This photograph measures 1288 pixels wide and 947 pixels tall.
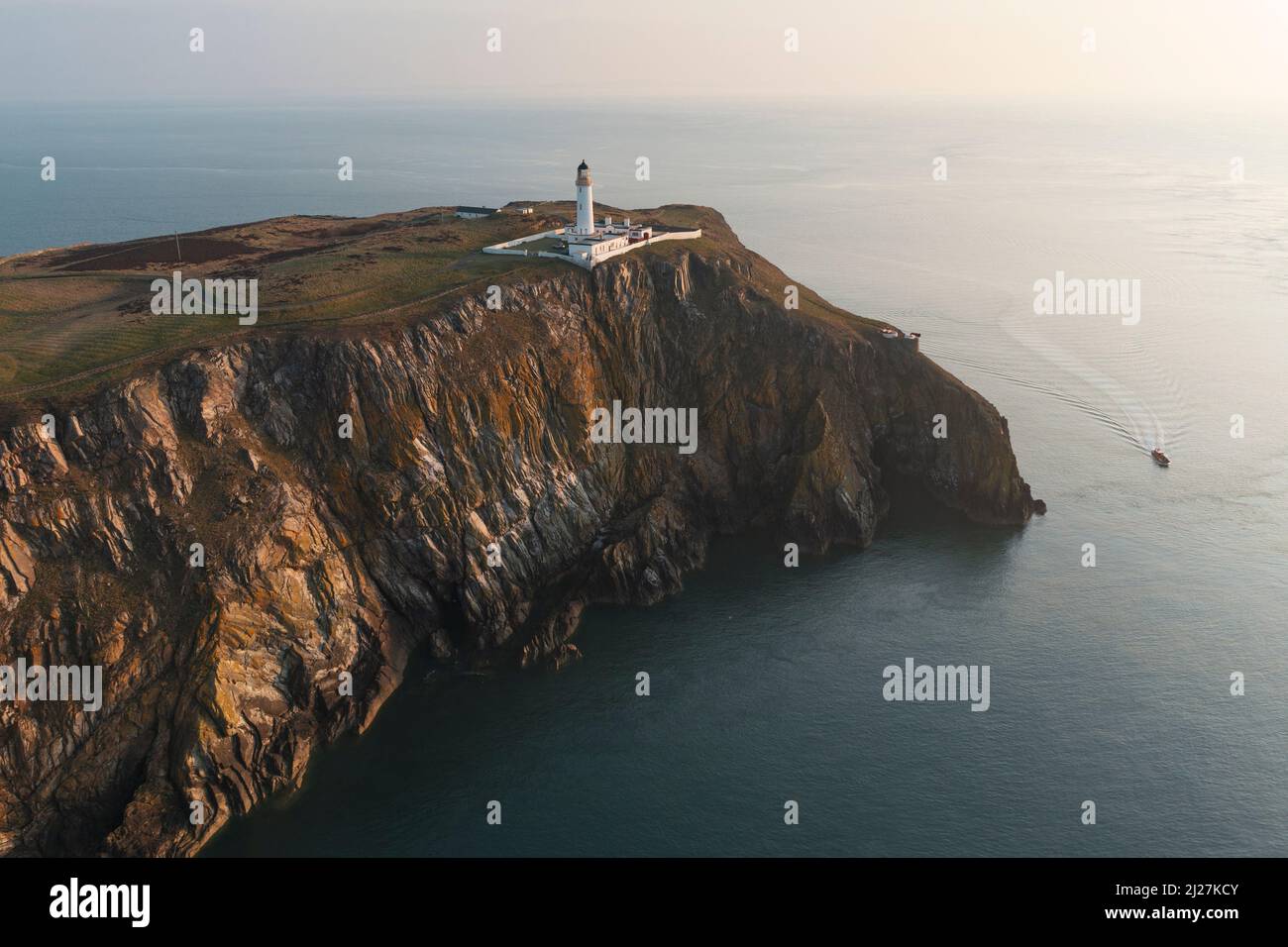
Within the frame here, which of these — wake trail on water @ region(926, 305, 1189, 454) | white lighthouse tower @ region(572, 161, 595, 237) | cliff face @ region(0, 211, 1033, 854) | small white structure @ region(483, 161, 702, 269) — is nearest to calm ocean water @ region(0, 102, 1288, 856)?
cliff face @ region(0, 211, 1033, 854)

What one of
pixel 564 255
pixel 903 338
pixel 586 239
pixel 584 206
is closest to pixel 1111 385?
pixel 903 338

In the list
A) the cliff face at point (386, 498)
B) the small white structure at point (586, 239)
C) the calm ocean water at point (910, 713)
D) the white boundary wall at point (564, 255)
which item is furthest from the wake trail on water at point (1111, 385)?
the small white structure at point (586, 239)

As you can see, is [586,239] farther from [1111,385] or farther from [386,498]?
[1111,385]

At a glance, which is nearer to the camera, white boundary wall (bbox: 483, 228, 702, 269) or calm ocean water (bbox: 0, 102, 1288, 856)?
calm ocean water (bbox: 0, 102, 1288, 856)

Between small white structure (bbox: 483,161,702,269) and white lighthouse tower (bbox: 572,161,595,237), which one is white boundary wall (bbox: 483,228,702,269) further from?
white lighthouse tower (bbox: 572,161,595,237)

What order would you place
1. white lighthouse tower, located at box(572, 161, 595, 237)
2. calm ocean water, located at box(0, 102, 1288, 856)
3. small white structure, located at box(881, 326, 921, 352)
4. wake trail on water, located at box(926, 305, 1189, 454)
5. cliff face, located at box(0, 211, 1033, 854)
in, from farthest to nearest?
wake trail on water, located at box(926, 305, 1189, 454) < small white structure, located at box(881, 326, 921, 352) < white lighthouse tower, located at box(572, 161, 595, 237) < cliff face, located at box(0, 211, 1033, 854) < calm ocean water, located at box(0, 102, 1288, 856)

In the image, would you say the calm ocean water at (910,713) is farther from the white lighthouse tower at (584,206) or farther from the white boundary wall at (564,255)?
the white lighthouse tower at (584,206)

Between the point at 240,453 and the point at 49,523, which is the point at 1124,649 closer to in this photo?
the point at 240,453

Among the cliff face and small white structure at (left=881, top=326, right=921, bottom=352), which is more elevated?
small white structure at (left=881, top=326, right=921, bottom=352)

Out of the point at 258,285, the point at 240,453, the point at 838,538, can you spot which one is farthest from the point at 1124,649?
the point at 258,285
